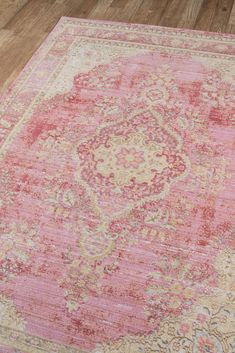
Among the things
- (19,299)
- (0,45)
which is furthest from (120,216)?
(0,45)

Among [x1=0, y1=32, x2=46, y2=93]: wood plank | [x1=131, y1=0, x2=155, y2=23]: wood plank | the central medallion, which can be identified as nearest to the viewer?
the central medallion

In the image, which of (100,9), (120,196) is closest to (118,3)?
(100,9)

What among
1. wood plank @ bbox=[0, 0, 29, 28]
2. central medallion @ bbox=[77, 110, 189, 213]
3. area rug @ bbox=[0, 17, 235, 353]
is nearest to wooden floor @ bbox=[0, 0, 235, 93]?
wood plank @ bbox=[0, 0, 29, 28]

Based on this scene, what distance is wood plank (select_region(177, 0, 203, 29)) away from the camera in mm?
2898

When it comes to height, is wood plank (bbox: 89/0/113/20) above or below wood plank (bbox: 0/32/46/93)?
above

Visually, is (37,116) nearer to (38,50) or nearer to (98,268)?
(38,50)

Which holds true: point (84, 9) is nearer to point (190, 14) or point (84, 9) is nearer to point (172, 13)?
point (172, 13)

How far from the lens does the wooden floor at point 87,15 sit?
9.30 feet

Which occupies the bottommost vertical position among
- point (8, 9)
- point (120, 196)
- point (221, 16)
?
point (120, 196)

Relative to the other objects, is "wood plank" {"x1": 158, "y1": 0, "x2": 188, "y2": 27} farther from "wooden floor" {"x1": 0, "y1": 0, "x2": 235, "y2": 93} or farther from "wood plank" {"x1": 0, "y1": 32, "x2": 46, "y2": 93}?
"wood plank" {"x1": 0, "y1": 32, "x2": 46, "y2": 93}

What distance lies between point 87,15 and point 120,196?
5.79 feet

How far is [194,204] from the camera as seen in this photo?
1.89 m

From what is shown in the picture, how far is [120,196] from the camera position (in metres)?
1.95

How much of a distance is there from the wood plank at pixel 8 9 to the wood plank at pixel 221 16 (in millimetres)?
1562
